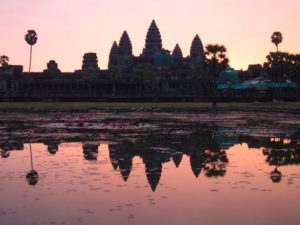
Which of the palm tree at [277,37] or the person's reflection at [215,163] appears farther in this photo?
the palm tree at [277,37]

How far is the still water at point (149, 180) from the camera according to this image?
437 inches

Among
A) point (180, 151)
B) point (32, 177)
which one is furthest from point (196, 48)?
point (32, 177)

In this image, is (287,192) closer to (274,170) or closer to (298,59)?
(274,170)

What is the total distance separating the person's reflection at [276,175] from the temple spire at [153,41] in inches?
6283

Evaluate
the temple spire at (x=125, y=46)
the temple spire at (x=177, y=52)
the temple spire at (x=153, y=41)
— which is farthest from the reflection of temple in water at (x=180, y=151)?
the temple spire at (x=177, y=52)

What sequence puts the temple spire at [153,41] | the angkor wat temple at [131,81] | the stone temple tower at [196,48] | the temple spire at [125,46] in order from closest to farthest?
the angkor wat temple at [131,81]
the temple spire at [125,46]
the temple spire at [153,41]
the stone temple tower at [196,48]

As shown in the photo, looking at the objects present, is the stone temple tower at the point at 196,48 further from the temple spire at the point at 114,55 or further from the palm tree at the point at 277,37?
the palm tree at the point at 277,37

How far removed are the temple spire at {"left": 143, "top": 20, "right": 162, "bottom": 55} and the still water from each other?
5909 inches

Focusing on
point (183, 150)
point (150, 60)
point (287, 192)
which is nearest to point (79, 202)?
point (287, 192)

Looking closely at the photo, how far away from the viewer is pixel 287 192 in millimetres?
13219

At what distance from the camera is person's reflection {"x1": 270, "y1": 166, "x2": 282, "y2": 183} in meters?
14.8

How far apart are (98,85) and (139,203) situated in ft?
387

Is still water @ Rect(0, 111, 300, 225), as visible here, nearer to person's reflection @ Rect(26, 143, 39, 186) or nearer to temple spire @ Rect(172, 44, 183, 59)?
person's reflection @ Rect(26, 143, 39, 186)

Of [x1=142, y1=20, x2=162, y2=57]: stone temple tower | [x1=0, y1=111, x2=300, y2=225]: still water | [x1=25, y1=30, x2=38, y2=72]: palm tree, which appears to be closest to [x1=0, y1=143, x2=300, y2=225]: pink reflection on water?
[x1=0, y1=111, x2=300, y2=225]: still water
